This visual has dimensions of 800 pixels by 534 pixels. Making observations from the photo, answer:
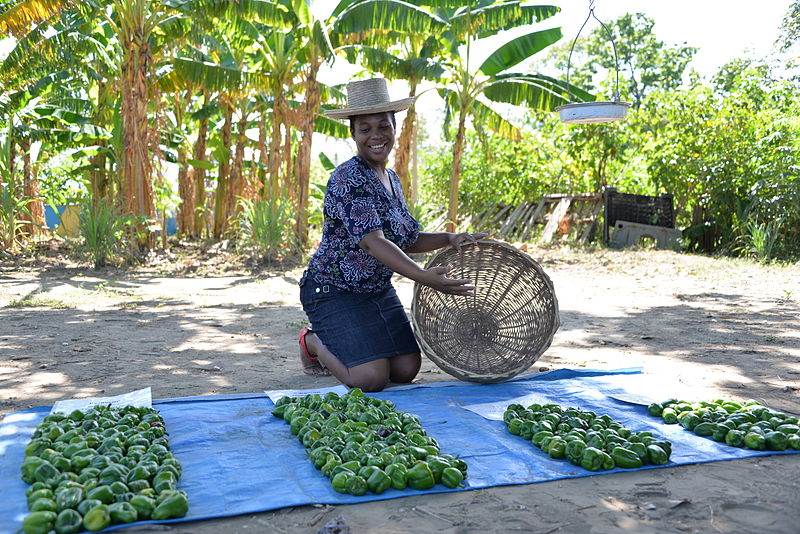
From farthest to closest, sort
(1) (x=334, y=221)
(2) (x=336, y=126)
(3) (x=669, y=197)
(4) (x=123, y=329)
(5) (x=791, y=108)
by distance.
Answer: (2) (x=336, y=126), (3) (x=669, y=197), (5) (x=791, y=108), (4) (x=123, y=329), (1) (x=334, y=221)

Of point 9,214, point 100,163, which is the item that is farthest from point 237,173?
point 9,214

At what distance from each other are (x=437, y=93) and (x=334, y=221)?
10.4 meters

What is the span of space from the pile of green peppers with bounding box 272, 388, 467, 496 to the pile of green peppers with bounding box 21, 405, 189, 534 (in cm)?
53

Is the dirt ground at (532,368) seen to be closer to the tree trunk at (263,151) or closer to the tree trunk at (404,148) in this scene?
the tree trunk at (404,148)

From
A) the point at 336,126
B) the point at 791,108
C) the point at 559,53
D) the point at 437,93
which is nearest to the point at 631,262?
the point at 791,108

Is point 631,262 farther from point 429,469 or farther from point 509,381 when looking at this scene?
point 429,469

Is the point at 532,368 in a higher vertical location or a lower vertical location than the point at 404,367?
lower

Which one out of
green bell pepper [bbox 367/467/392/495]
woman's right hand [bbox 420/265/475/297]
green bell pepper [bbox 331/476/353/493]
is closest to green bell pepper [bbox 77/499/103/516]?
green bell pepper [bbox 331/476/353/493]

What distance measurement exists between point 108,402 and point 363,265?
147 centimetres

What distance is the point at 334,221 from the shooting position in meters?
3.88

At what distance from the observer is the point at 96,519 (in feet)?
6.53

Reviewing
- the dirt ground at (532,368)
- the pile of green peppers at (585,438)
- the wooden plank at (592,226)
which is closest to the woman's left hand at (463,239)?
the dirt ground at (532,368)

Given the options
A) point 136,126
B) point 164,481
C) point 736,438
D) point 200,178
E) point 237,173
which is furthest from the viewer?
point 200,178

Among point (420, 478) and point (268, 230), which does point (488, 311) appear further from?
point (268, 230)
